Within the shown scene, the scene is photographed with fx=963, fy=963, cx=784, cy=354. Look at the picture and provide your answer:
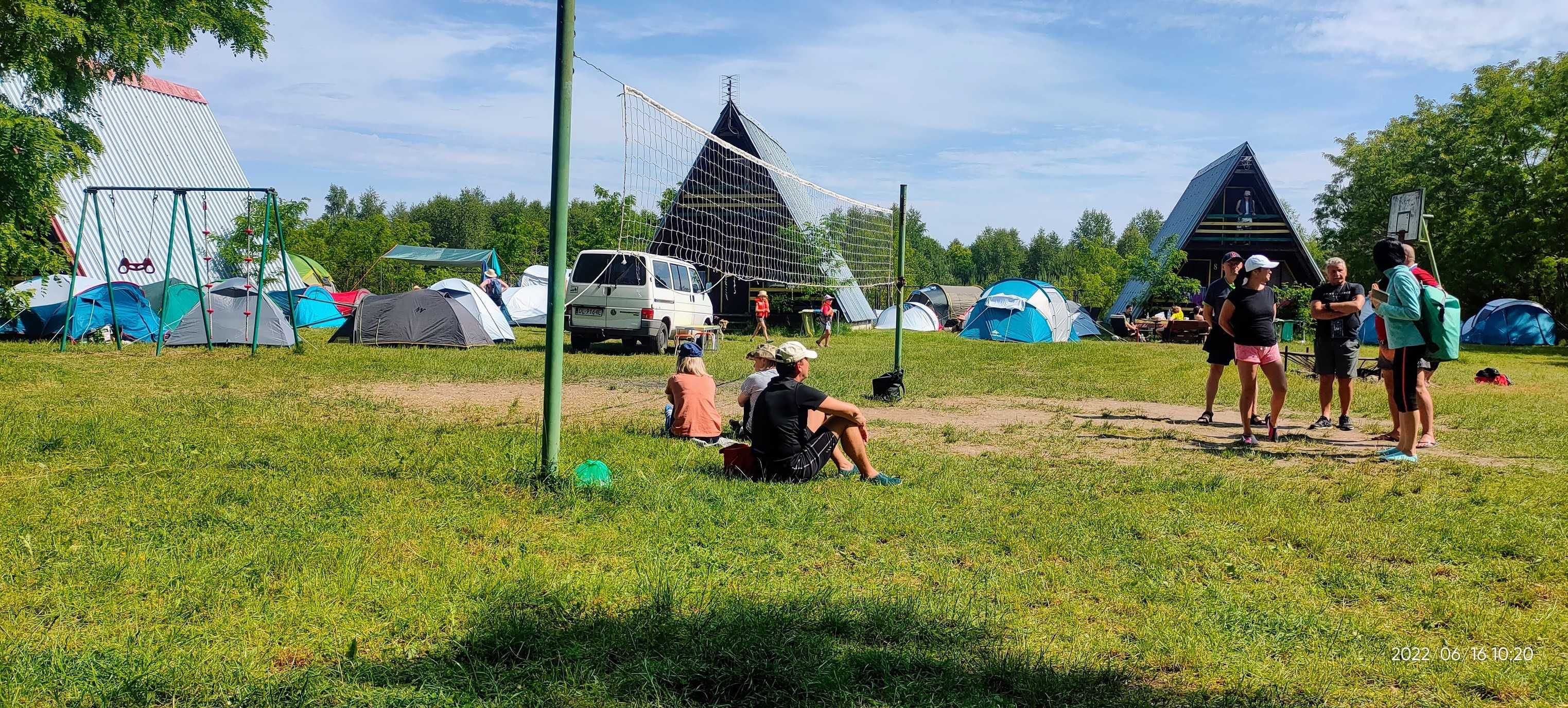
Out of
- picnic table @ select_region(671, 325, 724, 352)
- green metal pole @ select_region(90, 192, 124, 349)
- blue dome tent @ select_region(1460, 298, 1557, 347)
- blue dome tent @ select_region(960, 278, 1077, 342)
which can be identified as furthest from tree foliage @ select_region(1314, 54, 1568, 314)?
green metal pole @ select_region(90, 192, 124, 349)

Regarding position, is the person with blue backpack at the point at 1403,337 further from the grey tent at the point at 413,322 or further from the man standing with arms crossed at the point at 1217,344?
the grey tent at the point at 413,322

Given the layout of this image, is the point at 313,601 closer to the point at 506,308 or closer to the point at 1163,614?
the point at 1163,614

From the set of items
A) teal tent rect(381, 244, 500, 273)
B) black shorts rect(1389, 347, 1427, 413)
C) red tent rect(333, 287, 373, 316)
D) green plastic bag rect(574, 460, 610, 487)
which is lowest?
green plastic bag rect(574, 460, 610, 487)

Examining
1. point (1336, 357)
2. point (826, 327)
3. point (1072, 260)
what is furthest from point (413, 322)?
point (1072, 260)

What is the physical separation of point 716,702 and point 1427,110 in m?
49.1

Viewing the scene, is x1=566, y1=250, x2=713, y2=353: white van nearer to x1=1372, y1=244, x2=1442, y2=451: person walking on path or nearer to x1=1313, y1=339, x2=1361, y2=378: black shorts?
x1=1313, y1=339, x2=1361, y2=378: black shorts

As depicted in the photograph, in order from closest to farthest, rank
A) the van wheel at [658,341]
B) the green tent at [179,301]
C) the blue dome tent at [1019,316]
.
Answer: the van wheel at [658,341], the green tent at [179,301], the blue dome tent at [1019,316]

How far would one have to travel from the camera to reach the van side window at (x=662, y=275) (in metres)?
17.1

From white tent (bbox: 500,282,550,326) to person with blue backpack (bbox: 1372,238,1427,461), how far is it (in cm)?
2402

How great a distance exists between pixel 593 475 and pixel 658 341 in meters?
11.7

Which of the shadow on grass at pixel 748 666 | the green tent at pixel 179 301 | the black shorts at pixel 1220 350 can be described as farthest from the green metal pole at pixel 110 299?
the black shorts at pixel 1220 350

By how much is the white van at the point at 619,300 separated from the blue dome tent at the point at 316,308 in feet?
32.4

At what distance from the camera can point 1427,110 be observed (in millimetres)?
41500

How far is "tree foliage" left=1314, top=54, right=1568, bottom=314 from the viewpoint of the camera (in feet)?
103
